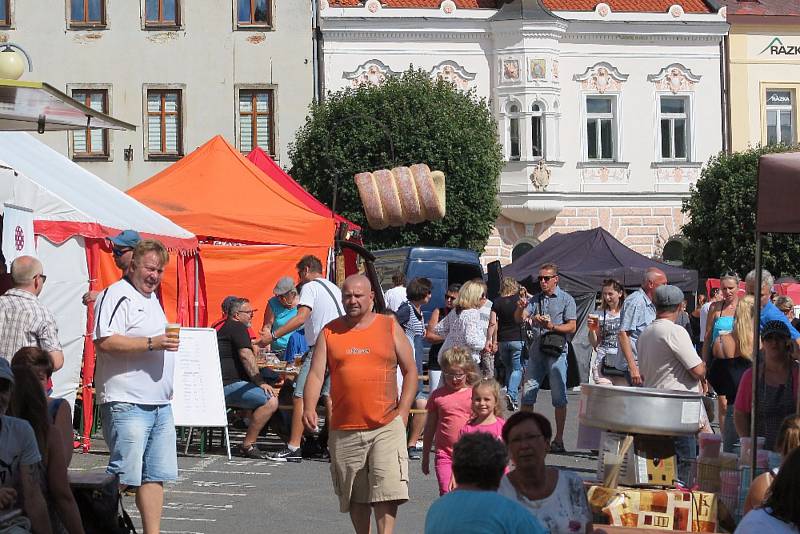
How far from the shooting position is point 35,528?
20.8ft

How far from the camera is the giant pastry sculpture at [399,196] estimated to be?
21.5m

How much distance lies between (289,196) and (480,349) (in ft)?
19.3

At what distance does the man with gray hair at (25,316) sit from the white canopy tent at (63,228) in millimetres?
2109

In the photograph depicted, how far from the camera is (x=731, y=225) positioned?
41281 millimetres

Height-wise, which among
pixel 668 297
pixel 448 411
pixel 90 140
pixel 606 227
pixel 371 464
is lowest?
pixel 371 464

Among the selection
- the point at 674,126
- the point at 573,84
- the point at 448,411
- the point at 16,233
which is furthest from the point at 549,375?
the point at 674,126

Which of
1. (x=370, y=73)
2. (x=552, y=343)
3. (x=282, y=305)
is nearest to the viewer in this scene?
(x=552, y=343)

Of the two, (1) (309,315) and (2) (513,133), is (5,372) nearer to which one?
(1) (309,315)

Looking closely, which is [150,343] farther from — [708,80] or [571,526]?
[708,80]

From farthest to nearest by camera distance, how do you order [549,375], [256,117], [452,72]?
[452,72] < [256,117] < [549,375]

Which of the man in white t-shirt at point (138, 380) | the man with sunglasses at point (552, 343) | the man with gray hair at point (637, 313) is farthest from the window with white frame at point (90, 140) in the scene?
the man in white t-shirt at point (138, 380)

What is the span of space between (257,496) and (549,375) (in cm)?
421

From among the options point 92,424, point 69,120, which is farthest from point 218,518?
point 92,424

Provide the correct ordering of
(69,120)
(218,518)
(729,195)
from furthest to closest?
(729,195)
(218,518)
(69,120)
